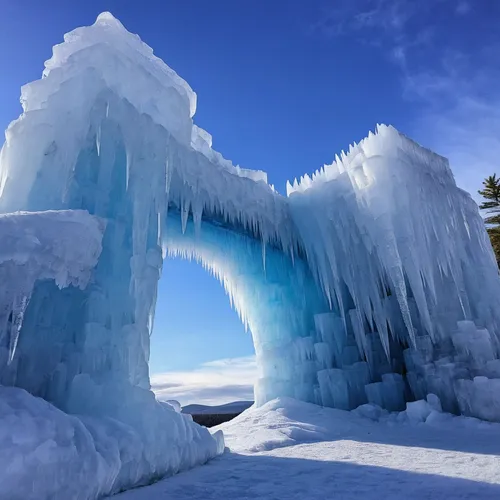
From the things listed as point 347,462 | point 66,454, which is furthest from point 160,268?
point 347,462

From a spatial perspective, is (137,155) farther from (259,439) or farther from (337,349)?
(337,349)

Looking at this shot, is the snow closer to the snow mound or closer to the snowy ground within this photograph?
the snowy ground

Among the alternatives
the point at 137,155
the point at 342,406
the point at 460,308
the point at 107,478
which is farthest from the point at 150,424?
the point at 460,308

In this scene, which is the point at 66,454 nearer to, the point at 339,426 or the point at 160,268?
the point at 160,268

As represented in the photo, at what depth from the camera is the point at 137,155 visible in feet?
21.6

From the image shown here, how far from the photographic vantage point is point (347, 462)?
462 centimetres

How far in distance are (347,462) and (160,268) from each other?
3.58 m

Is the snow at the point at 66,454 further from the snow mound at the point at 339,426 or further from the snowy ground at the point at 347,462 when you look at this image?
the snow mound at the point at 339,426

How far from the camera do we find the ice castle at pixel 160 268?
12.2ft

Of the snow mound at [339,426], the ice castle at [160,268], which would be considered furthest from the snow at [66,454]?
the snow mound at [339,426]

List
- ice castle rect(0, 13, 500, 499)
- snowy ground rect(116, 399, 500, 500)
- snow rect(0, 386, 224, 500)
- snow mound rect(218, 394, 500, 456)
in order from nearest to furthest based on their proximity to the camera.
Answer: snow rect(0, 386, 224, 500)
snowy ground rect(116, 399, 500, 500)
ice castle rect(0, 13, 500, 499)
snow mound rect(218, 394, 500, 456)

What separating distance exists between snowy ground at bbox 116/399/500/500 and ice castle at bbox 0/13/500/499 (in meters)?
0.54

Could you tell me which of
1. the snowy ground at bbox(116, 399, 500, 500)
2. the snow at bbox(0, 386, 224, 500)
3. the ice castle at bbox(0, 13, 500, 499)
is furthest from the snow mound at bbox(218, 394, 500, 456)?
the snow at bbox(0, 386, 224, 500)

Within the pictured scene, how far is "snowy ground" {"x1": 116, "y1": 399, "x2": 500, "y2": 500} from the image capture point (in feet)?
10.9
